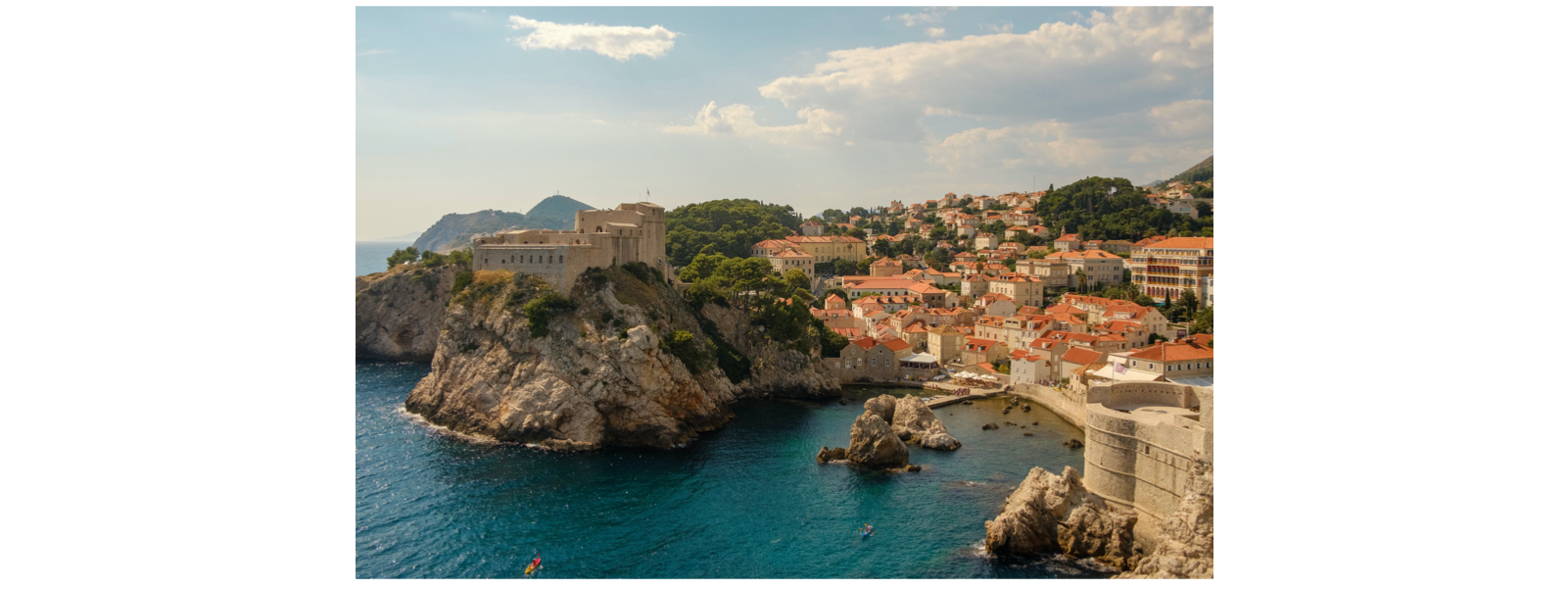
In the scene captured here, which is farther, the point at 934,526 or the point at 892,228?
the point at 892,228

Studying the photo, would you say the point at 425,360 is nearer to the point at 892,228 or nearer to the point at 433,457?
the point at 433,457

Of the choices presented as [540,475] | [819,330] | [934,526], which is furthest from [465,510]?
[819,330]

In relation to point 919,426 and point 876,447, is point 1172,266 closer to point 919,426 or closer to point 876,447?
point 919,426

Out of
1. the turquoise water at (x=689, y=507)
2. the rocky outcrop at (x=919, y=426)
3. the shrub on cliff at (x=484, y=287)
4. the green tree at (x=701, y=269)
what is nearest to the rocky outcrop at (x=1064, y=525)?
the turquoise water at (x=689, y=507)

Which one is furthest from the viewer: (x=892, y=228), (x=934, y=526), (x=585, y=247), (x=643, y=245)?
(x=892, y=228)

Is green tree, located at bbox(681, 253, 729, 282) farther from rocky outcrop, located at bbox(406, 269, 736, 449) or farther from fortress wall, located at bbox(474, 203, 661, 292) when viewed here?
rocky outcrop, located at bbox(406, 269, 736, 449)

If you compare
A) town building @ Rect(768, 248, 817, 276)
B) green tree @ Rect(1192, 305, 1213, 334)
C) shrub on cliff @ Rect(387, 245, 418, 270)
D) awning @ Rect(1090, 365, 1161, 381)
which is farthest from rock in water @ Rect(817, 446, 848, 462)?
town building @ Rect(768, 248, 817, 276)

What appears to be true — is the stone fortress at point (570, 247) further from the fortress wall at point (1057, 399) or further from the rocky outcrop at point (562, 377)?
the fortress wall at point (1057, 399)
